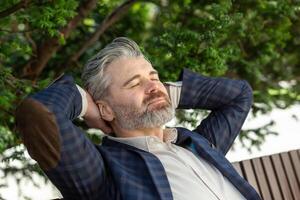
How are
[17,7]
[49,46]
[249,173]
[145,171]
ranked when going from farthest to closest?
[49,46], [249,173], [17,7], [145,171]

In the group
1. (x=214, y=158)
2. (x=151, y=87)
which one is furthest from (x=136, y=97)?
(x=214, y=158)

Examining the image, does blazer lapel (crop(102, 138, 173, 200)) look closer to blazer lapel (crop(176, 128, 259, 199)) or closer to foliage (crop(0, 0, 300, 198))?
blazer lapel (crop(176, 128, 259, 199))

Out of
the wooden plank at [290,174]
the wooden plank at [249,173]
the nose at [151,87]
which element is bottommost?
the wooden plank at [290,174]

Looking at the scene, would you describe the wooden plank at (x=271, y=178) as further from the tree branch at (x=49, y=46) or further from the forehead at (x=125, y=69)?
the tree branch at (x=49, y=46)

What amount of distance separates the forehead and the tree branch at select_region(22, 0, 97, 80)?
1434 millimetres

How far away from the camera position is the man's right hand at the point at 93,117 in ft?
8.14

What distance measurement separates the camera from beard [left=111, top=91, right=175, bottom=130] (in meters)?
2.42

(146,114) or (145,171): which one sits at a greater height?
(146,114)

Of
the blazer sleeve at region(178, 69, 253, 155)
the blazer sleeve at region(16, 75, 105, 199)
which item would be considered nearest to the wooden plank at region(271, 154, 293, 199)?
the blazer sleeve at region(178, 69, 253, 155)

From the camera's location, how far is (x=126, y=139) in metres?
2.48

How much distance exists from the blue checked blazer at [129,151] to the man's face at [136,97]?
0.15 metres

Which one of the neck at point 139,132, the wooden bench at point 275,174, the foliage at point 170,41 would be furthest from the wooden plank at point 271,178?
the neck at point 139,132

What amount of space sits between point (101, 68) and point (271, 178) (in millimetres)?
1634

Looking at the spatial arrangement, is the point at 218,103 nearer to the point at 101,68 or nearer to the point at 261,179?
the point at 261,179
